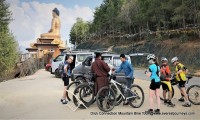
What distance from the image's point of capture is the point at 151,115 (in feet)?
26.6

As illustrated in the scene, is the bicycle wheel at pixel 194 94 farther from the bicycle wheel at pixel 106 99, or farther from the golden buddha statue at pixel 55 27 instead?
the golden buddha statue at pixel 55 27

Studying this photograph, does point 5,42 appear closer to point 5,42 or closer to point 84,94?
point 5,42

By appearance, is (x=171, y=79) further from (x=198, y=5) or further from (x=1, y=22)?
(x=198, y=5)

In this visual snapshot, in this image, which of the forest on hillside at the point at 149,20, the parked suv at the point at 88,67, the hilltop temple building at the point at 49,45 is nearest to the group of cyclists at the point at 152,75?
the parked suv at the point at 88,67

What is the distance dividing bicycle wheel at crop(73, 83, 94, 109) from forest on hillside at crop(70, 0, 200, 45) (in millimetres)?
29310

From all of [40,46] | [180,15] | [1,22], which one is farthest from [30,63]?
[40,46]

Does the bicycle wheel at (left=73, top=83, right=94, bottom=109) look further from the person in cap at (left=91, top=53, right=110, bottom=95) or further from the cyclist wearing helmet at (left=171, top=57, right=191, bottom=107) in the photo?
the cyclist wearing helmet at (left=171, top=57, right=191, bottom=107)

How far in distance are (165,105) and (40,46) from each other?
53560mm

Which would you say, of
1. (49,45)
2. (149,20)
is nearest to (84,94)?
(149,20)

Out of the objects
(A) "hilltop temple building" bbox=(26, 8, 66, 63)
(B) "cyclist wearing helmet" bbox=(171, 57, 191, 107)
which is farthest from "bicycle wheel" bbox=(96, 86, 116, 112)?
→ (A) "hilltop temple building" bbox=(26, 8, 66, 63)

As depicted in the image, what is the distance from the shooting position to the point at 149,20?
5041cm

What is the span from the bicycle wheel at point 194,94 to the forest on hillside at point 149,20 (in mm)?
27275

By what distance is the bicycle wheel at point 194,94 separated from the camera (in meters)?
9.76

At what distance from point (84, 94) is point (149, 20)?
1701 inches
